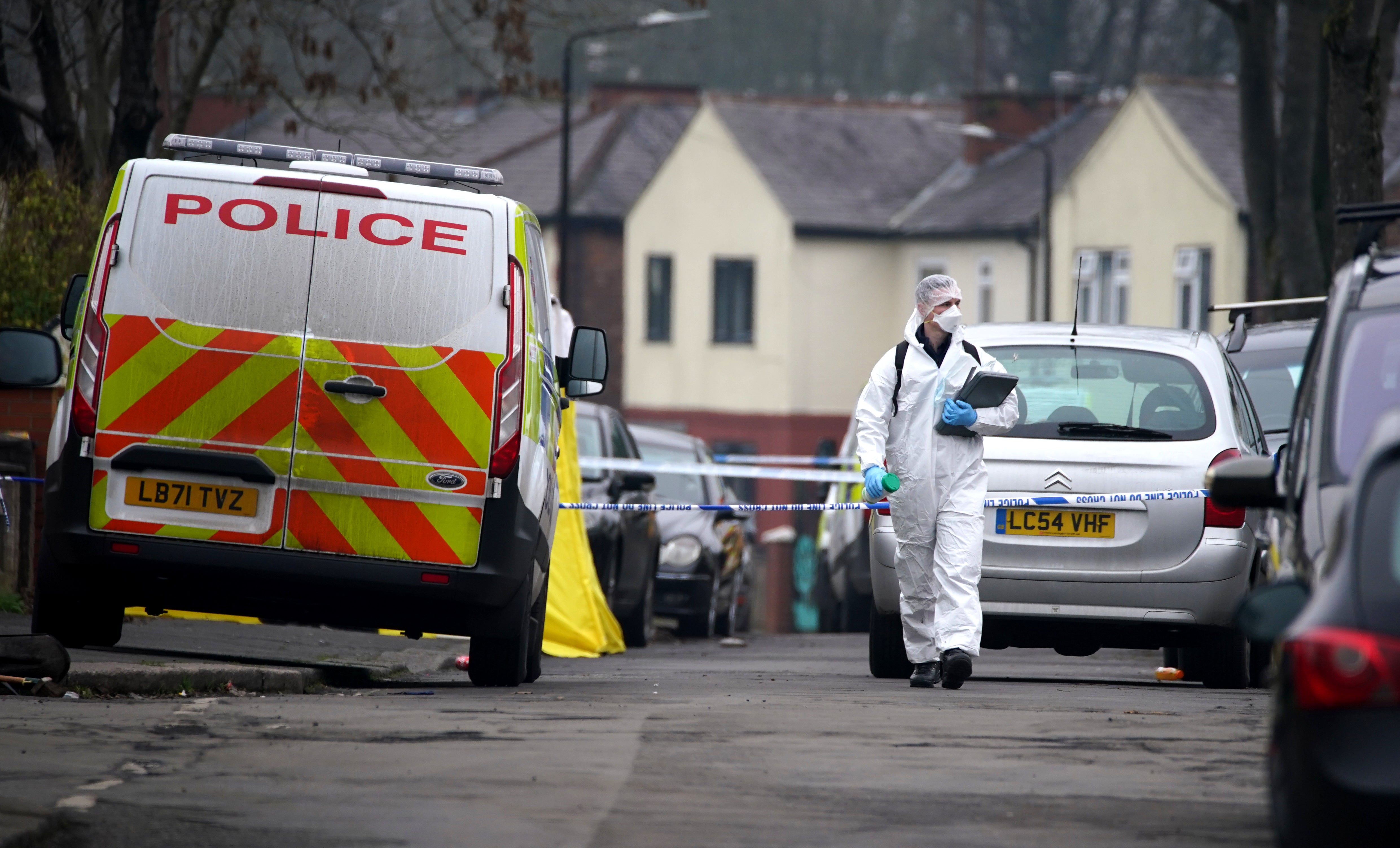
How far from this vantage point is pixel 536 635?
422 inches

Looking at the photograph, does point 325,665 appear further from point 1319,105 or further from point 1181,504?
point 1319,105

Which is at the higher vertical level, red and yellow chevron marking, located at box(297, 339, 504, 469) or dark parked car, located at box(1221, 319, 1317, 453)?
dark parked car, located at box(1221, 319, 1317, 453)

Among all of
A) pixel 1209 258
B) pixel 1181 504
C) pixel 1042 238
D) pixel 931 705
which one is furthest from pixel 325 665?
pixel 1042 238

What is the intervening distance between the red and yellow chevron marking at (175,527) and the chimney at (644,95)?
48437 mm

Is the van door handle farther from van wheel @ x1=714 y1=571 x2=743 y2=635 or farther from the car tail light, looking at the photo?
van wheel @ x1=714 y1=571 x2=743 y2=635

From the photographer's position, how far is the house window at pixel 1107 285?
151ft

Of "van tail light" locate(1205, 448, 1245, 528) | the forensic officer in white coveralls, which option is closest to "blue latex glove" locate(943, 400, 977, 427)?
the forensic officer in white coveralls

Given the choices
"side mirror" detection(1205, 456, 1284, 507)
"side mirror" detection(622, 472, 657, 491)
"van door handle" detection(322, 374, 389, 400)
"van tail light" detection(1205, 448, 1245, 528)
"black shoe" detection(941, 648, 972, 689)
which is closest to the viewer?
"side mirror" detection(1205, 456, 1284, 507)

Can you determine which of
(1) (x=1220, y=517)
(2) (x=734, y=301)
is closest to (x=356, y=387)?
(1) (x=1220, y=517)

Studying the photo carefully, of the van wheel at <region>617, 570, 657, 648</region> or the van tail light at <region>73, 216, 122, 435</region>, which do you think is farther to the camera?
the van wheel at <region>617, 570, 657, 648</region>

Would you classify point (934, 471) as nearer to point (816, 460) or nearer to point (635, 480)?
point (635, 480)

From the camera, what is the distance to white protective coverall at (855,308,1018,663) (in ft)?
32.3

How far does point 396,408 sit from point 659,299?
44723mm

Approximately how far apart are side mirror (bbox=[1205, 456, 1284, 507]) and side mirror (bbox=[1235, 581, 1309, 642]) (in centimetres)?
87
